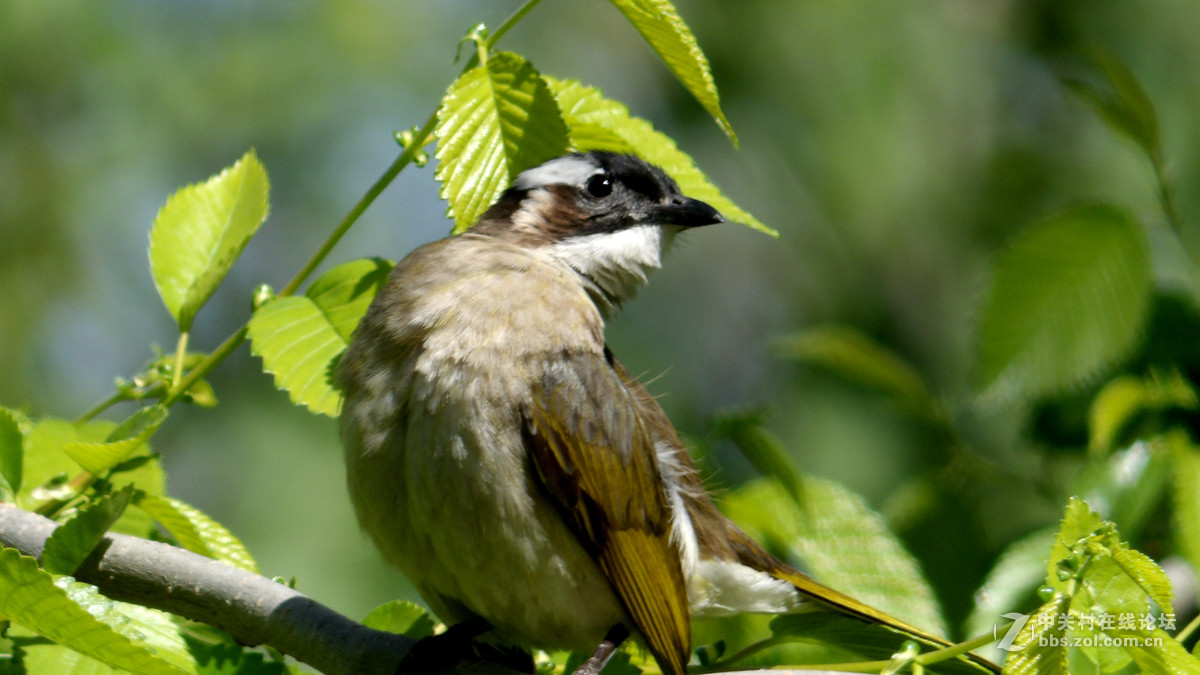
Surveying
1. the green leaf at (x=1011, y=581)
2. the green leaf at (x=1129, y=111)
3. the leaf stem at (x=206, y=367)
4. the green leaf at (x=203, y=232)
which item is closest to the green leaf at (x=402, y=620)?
the leaf stem at (x=206, y=367)

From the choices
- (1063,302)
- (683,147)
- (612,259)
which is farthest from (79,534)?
(683,147)

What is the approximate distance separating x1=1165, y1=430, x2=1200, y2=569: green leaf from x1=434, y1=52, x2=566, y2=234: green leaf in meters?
1.95

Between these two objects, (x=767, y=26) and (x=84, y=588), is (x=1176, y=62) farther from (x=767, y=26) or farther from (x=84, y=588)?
(x=84, y=588)

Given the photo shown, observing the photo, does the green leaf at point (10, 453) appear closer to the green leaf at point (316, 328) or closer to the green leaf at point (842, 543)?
the green leaf at point (316, 328)

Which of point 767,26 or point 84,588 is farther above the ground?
point 767,26

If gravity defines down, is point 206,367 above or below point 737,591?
above

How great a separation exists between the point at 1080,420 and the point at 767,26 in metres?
4.21

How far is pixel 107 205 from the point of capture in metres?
7.64

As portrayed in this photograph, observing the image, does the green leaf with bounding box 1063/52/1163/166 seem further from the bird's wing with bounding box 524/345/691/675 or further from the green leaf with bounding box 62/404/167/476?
the green leaf with bounding box 62/404/167/476

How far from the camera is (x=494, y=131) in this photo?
2.62 m

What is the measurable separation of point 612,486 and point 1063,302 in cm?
158

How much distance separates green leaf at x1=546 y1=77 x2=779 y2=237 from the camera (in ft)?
9.13

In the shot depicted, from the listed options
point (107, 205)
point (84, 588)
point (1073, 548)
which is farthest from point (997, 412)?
point (107, 205)

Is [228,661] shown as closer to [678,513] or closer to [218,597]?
[218,597]
